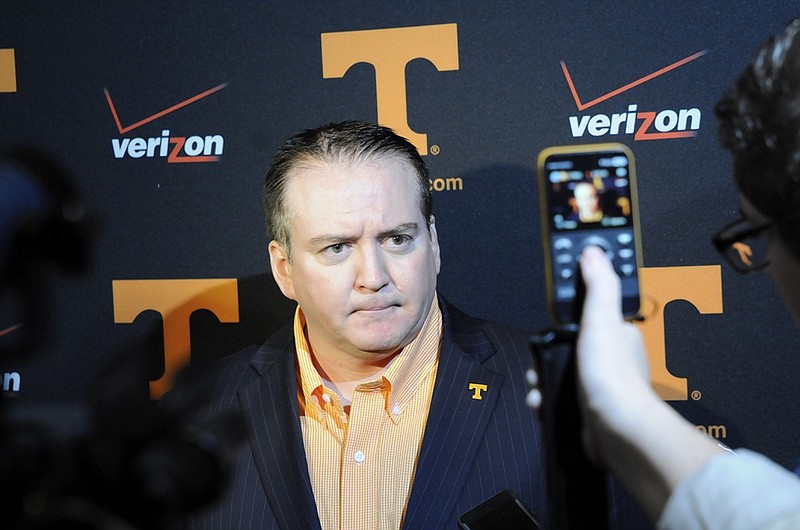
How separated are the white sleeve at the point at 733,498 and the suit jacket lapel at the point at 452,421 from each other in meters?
1.00

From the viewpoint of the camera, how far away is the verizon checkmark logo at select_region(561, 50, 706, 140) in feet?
6.83

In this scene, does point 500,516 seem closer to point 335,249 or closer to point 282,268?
point 335,249

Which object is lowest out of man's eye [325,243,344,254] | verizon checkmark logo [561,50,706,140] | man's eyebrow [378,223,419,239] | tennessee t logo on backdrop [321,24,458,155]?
man's eye [325,243,344,254]

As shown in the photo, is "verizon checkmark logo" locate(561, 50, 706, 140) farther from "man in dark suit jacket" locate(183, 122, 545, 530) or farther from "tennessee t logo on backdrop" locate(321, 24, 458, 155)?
Result: "man in dark suit jacket" locate(183, 122, 545, 530)

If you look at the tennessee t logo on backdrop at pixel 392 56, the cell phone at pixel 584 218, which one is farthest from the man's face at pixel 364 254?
the cell phone at pixel 584 218

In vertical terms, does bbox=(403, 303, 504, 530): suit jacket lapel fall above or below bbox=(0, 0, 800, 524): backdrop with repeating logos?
below

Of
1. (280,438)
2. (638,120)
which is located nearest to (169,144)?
(280,438)

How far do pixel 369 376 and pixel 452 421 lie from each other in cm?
21

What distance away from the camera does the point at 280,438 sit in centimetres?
186

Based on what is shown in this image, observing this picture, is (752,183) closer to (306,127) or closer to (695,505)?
(695,505)

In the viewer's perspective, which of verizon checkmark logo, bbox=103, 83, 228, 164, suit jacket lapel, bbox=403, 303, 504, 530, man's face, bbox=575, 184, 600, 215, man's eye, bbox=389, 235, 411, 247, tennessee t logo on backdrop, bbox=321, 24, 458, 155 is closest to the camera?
man's face, bbox=575, 184, 600, 215

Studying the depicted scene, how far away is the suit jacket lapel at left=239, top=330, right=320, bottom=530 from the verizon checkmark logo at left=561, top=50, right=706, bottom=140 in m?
0.87

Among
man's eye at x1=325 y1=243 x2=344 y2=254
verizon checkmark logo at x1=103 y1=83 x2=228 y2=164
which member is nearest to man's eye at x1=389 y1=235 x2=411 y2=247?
man's eye at x1=325 y1=243 x2=344 y2=254

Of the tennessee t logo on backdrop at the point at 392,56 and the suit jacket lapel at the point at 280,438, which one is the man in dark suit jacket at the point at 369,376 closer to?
the suit jacket lapel at the point at 280,438
